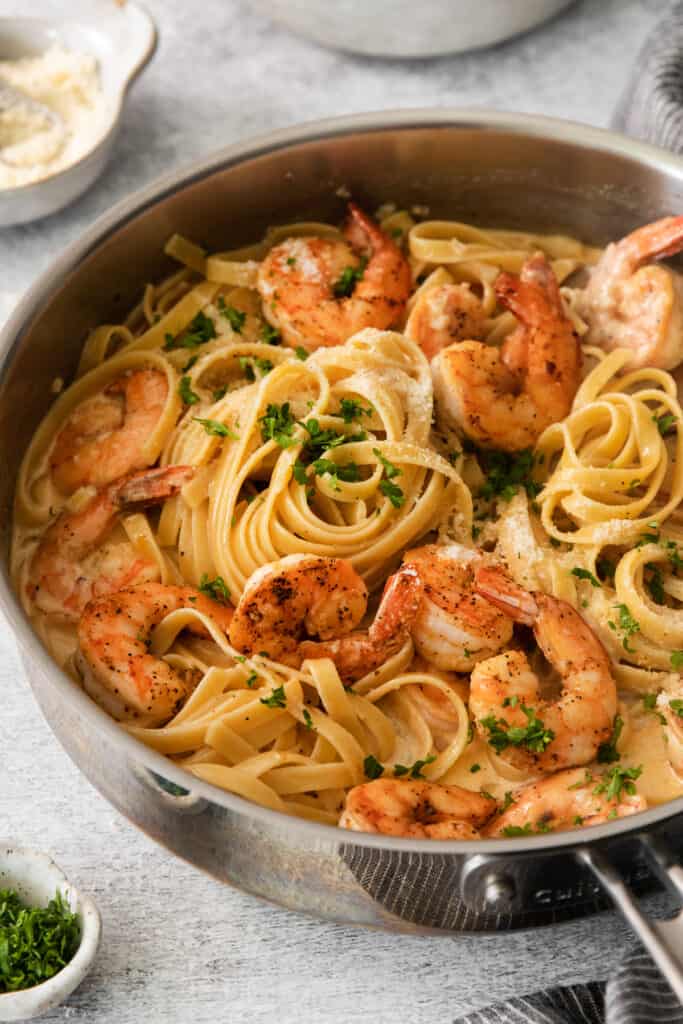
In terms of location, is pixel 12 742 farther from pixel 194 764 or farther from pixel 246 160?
pixel 246 160

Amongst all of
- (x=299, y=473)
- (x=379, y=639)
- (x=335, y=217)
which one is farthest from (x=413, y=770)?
(x=335, y=217)

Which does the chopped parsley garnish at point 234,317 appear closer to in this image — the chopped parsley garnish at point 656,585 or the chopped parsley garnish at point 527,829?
the chopped parsley garnish at point 656,585

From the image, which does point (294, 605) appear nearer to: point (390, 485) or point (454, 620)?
point (454, 620)

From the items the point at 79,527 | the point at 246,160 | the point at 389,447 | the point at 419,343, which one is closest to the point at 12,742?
the point at 79,527

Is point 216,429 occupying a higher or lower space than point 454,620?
lower

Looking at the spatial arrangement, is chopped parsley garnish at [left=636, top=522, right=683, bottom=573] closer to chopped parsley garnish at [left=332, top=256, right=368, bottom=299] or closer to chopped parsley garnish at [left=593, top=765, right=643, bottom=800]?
chopped parsley garnish at [left=593, top=765, right=643, bottom=800]

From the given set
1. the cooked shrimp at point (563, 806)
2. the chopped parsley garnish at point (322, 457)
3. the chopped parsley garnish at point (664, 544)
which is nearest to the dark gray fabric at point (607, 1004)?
the cooked shrimp at point (563, 806)
